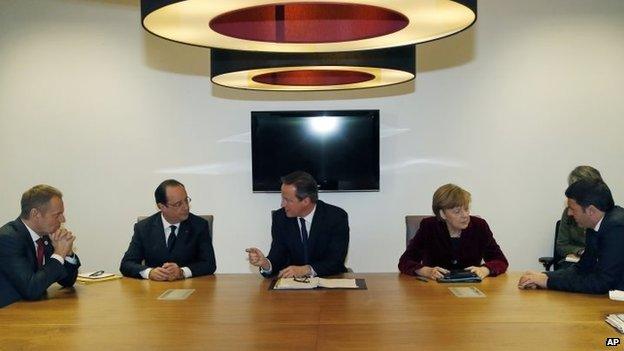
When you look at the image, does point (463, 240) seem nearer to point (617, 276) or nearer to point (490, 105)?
point (617, 276)

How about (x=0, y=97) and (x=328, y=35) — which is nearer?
(x=328, y=35)

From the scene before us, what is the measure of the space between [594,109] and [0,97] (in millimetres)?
5593

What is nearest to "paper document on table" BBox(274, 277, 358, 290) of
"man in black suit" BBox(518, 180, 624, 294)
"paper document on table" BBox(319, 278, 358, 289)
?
"paper document on table" BBox(319, 278, 358, 289)

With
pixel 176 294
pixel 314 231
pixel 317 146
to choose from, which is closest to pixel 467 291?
pixel 314 231

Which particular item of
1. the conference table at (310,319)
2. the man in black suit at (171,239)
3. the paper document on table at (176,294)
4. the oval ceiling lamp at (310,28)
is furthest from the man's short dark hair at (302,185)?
the oval ceiling lamp at (310,28)

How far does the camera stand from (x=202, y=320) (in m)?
3.17

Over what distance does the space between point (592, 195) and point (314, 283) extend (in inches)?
61.7

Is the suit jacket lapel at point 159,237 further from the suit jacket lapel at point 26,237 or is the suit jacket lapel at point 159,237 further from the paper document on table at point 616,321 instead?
Answer: the paper document on table at point 616,321

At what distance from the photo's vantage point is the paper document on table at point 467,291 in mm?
3646

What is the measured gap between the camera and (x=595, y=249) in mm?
3695

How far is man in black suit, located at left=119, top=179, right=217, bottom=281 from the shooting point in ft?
14.7

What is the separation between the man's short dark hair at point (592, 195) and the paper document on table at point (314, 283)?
1.29 m

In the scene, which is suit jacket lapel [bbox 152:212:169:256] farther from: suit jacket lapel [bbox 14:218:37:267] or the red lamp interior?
the red lamp interior

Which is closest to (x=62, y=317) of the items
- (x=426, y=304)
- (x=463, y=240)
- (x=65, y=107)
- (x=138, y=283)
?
(x=138, y=283)
